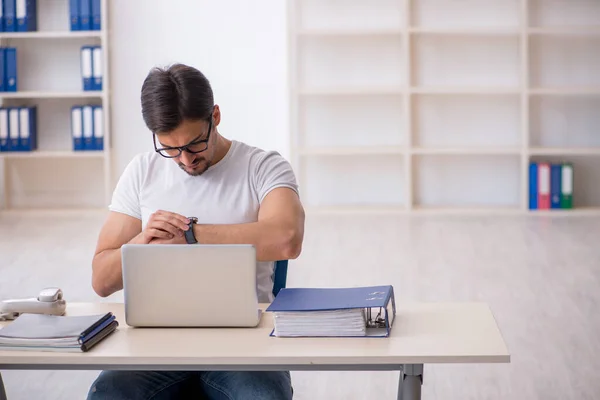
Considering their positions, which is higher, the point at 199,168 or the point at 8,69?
the point at 8,69

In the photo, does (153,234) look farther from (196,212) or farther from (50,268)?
(50,268)

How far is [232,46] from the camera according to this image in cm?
705

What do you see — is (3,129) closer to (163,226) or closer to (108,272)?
(108,272)

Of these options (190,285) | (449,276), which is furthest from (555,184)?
(190,285)

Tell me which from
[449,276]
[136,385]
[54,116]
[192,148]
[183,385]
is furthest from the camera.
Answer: [54,116]

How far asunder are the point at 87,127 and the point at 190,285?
525 cm

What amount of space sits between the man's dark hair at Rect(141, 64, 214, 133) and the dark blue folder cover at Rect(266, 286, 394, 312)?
534mm

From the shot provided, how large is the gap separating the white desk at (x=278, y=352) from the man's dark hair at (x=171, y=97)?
23.1 inches

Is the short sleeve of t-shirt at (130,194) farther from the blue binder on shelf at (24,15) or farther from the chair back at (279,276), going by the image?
the blue binder on shelf at (24,15)

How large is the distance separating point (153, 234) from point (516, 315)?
7.35 feet

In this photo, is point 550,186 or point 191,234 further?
point 550,186

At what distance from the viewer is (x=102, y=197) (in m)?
7.30

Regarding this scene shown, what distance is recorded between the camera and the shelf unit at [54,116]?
6.93 m

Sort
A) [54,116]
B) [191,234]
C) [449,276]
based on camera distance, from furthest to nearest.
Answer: [54,116] < [449,276] < [191,234]
